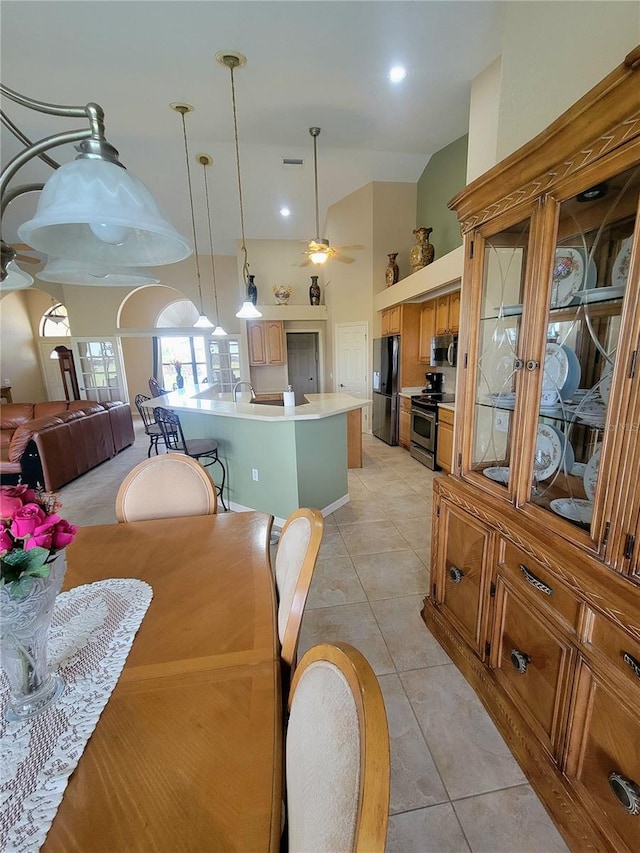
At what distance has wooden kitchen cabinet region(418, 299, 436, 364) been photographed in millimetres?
4805

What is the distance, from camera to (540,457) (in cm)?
139

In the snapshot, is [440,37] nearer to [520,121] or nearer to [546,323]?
[520,121]

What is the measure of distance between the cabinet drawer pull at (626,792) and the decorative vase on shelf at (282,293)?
279 inches

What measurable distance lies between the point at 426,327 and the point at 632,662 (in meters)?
Result: 4.61

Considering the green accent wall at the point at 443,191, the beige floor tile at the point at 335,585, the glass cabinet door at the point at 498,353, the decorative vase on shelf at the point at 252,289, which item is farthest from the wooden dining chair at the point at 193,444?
the green accent wall at the point at 443,191

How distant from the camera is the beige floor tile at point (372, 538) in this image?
108 inches

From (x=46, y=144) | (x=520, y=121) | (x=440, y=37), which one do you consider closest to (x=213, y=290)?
(x=440, y=37)

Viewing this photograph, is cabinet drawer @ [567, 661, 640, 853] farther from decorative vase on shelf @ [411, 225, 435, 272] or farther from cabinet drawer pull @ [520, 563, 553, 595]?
decorative vase on shelf @ [411, 225, 435, 272]

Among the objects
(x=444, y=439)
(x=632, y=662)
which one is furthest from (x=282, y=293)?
(x=632, y=662)

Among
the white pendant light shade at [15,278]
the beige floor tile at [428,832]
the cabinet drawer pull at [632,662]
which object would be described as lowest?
the beige floor tile at [428,832]

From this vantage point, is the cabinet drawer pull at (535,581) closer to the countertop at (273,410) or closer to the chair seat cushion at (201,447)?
the countertop at (273,410)

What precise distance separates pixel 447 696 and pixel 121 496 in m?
1.70

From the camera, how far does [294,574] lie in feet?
3.53

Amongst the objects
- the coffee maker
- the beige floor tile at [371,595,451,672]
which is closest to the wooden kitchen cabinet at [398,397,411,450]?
the coffee maker
